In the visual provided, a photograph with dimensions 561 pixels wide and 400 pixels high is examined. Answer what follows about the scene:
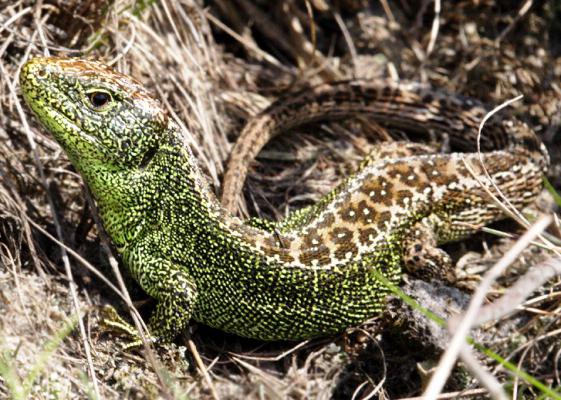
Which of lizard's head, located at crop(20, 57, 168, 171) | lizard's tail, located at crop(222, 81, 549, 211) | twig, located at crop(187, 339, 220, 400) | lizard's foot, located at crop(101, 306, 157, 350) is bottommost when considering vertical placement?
twig, located at crop(187, 339, 220, 400)

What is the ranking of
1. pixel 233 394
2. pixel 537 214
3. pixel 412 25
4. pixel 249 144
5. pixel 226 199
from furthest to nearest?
1. pixel 412 25
2. pixel 537 214
3. pixel 249 144
4. pixel 226 199
5. pixel 233 394

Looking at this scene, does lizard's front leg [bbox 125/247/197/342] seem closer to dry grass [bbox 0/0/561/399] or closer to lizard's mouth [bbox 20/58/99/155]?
dry grass [bbox 0/0/561/399]

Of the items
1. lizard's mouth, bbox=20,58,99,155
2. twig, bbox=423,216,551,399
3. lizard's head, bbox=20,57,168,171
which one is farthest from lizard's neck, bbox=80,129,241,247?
twig, bbox=423,216,551,399

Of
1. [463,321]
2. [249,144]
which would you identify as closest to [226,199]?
[249,144]

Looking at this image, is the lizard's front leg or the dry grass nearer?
the dry grass

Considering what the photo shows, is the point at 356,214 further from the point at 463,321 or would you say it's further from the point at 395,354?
the point at 463,321

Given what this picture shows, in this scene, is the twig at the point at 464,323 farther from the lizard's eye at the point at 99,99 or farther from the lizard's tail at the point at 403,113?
the lizard's tail at the point at 403,113
